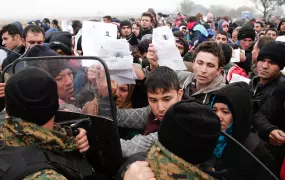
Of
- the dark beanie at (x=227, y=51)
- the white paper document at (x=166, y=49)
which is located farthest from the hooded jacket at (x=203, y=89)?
the dark beanie at (x=227, y=51)

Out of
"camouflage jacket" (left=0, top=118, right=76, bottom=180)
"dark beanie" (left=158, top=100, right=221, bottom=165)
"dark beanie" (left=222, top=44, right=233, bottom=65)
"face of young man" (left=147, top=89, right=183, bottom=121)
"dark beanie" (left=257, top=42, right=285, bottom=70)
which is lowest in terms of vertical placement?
"dark beanie" (left=222, top=44, right=233, bottom=65)

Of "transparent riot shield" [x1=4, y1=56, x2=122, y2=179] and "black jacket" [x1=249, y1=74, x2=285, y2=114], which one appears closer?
"transparent riot shield" [x1=4, y1=56, x2=122, y2=179]

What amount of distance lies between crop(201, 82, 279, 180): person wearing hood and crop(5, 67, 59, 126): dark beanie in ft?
2.69

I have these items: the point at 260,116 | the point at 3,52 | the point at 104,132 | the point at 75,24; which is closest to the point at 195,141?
the point at 104,132

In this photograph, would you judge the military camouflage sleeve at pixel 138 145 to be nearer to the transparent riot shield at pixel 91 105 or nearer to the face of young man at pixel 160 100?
the transparent riot shield at pixel 91 105

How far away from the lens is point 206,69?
3.13 m

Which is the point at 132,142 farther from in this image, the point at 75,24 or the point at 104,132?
the point at 75,24

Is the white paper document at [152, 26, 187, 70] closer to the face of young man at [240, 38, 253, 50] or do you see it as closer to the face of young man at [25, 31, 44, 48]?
the face of young man at [25, 31, 44, 48]

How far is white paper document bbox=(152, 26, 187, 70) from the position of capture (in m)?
3.15

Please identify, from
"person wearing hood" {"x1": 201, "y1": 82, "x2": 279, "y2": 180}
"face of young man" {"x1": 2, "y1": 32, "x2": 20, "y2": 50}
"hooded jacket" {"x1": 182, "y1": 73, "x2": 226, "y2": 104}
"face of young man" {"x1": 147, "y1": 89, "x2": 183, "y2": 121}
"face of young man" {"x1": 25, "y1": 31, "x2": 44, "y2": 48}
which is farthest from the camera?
"face of young man" {"x1": 2, "y1": 32, "x2": 20, "y2": 50}

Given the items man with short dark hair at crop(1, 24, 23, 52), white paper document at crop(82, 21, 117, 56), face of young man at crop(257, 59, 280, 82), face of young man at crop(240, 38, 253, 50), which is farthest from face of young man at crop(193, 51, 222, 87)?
man with short dark hair at crop(1, 24, 23, 52)

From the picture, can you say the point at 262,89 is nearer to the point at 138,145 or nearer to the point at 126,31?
the point at 138,145

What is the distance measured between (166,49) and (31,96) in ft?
6.25

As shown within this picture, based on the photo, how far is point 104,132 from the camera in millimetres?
2012
